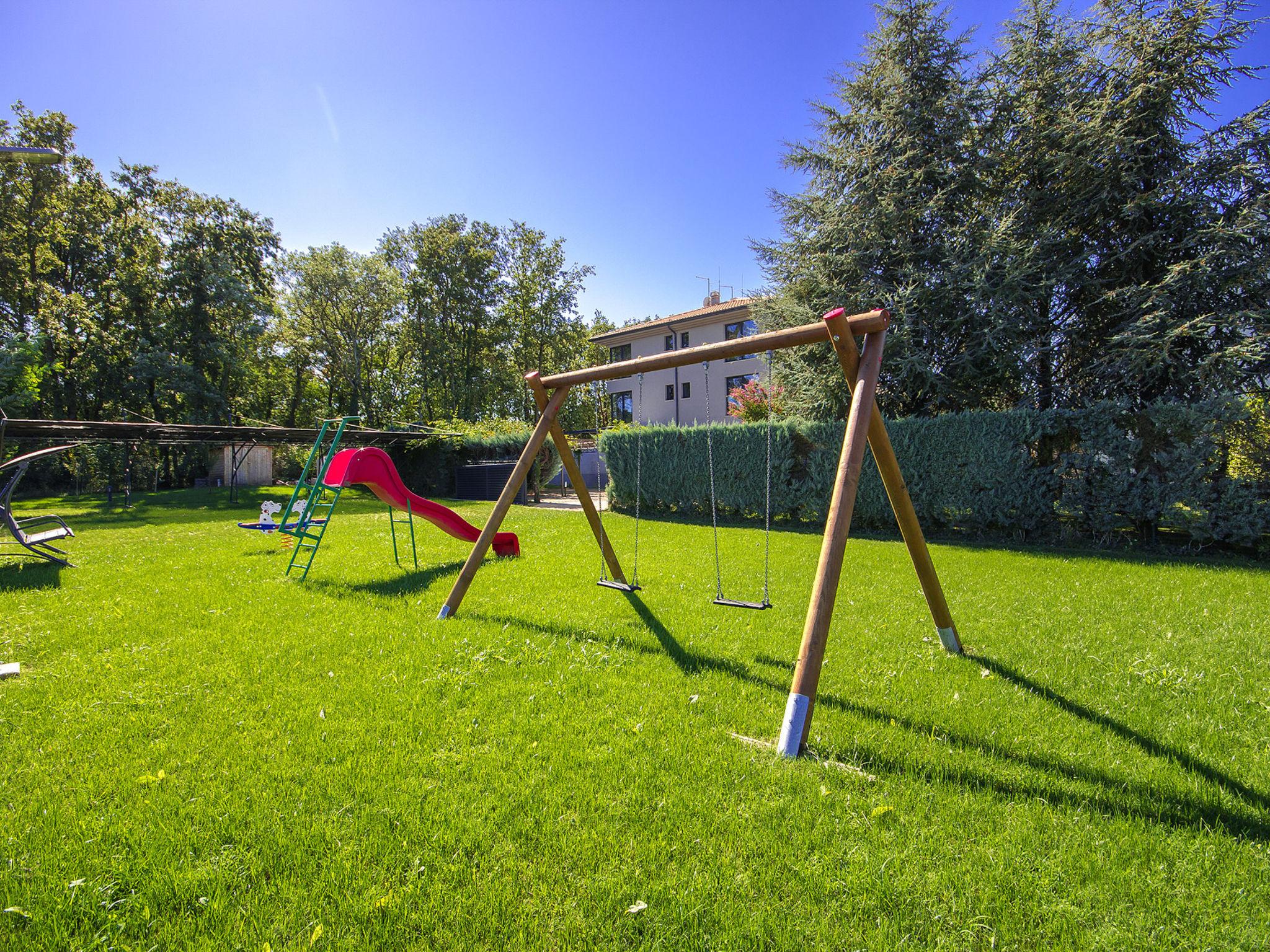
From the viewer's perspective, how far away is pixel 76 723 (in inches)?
120

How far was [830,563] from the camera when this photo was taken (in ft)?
10.3

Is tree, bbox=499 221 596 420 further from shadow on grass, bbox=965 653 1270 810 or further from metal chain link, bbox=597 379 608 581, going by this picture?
shadow on grass, bbox=965 653 1270 810

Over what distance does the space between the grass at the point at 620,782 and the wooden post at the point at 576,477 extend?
0.79 meters

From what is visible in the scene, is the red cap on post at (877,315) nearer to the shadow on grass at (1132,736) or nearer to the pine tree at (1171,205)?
the shadow on grass at (1132,736)

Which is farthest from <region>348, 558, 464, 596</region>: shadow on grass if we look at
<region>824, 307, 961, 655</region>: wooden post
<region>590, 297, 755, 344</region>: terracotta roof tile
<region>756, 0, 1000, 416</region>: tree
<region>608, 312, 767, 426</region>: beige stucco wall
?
<region>590, 297, 755, 344</region>: terracotta roof tile

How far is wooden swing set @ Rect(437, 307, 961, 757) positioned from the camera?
2.95 meters

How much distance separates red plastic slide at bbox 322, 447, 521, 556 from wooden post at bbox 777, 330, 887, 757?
4104mm

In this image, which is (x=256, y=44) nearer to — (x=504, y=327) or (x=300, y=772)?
(x=300, y=772)

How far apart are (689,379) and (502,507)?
82.9ft

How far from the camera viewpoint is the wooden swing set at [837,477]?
9.69 feet

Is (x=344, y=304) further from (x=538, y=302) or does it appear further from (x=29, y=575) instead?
(x=29, y=575)

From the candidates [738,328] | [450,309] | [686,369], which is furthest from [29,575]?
[450,309]

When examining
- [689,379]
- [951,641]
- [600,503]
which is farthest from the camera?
[689,379]

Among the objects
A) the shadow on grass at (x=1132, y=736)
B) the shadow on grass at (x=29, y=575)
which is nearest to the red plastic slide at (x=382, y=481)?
the shadow on grass at (x=29, y=575)
